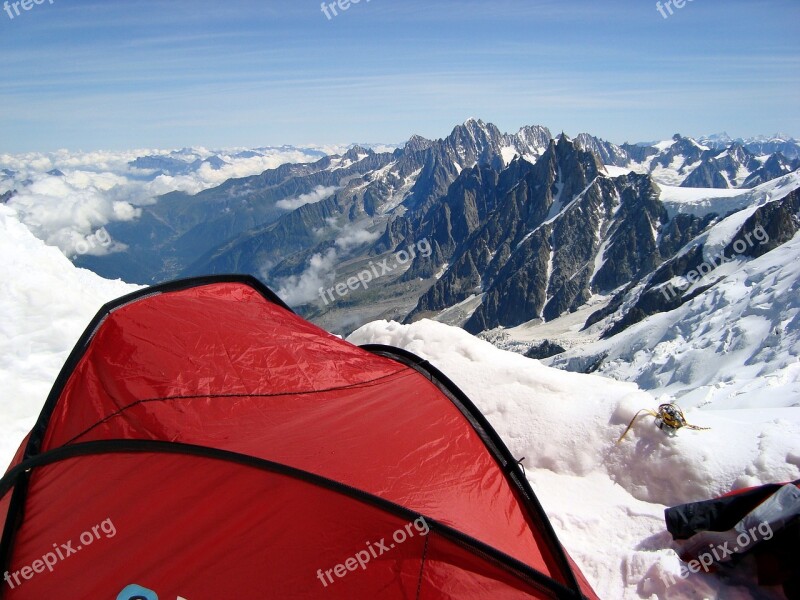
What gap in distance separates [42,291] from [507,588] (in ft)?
56.4

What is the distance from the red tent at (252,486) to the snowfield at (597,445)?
236 centimetres

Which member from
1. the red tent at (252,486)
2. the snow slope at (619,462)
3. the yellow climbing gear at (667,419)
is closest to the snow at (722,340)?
the snow slope at (619,462)

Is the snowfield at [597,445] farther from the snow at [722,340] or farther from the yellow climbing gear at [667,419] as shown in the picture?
the snow at [722,340]

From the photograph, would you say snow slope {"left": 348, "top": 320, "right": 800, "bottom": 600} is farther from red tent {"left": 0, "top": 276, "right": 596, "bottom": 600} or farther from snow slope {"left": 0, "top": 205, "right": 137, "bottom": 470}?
snow slope {"left": 0, "top": 205, "right": 137, "bottom": 470}

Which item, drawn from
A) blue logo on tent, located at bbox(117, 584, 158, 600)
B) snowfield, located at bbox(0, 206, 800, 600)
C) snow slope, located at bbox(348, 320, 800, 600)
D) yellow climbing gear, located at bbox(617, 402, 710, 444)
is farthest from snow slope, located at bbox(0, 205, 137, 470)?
yellow climbing gear, located at bbox(617, 402, 710, 444)

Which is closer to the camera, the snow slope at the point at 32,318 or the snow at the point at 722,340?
the snow slope at the point at 32,318

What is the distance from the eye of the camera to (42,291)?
16.0 meters

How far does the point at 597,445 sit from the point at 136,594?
24.8 feet

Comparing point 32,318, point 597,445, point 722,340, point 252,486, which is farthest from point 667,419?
point 722,340

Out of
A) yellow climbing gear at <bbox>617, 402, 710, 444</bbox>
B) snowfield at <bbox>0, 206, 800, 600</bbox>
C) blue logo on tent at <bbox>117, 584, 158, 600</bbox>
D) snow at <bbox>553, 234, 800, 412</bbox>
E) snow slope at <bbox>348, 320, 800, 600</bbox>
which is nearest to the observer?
blue logo on tent at <bbox>117, 584, 158, 600</bbox>

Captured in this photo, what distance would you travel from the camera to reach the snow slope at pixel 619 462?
6469mm

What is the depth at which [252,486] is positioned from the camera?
187 inches

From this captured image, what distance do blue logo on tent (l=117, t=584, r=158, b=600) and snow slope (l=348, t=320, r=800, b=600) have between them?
524 centimetres

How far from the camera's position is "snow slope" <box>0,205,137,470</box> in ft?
37.8
